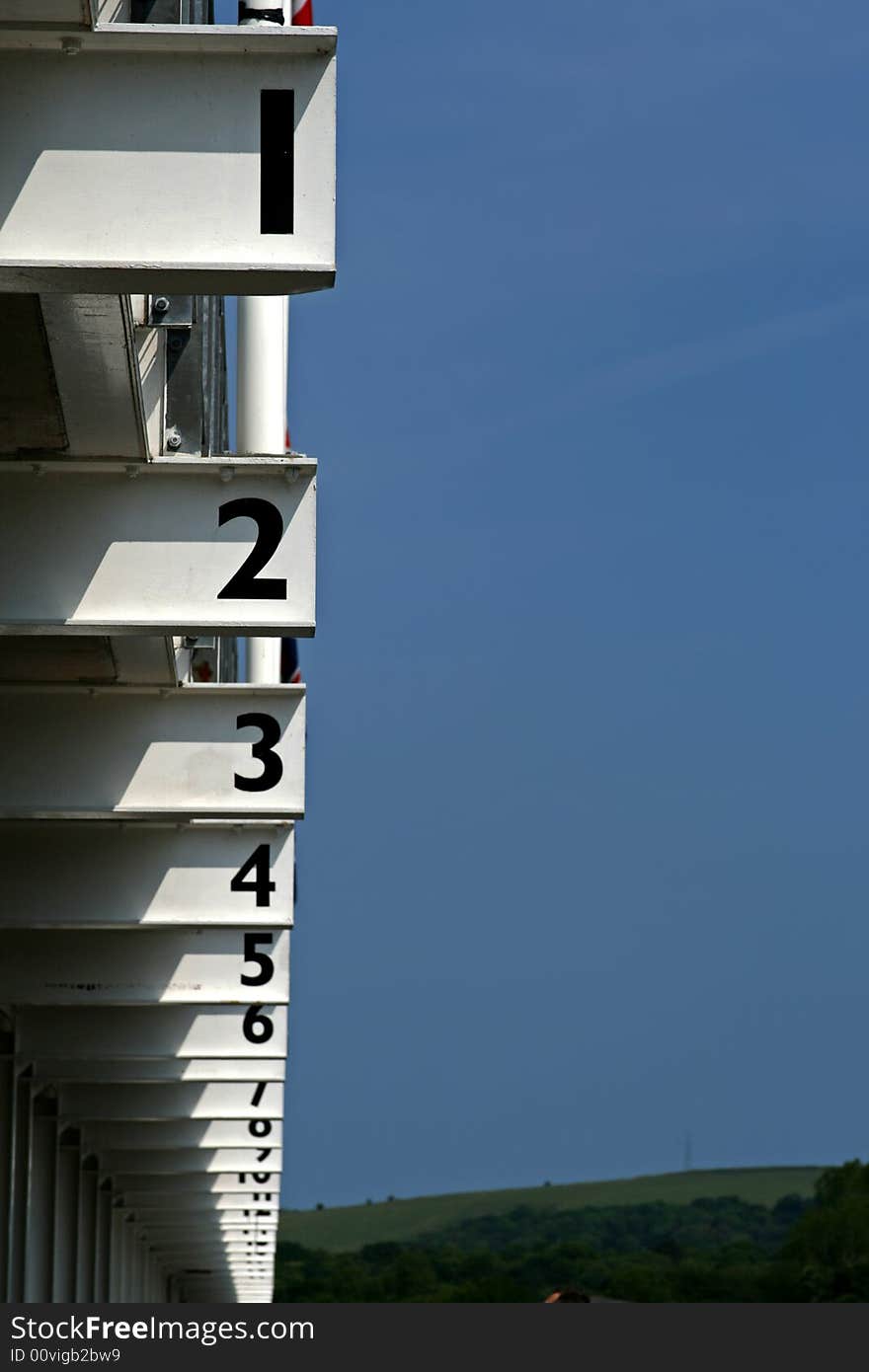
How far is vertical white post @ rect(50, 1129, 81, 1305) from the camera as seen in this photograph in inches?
903

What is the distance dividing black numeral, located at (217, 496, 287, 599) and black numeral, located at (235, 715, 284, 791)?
2707 millimetres

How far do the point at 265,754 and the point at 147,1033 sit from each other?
24.1ft

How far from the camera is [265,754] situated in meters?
11.9

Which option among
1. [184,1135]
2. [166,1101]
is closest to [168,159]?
[166,1101]

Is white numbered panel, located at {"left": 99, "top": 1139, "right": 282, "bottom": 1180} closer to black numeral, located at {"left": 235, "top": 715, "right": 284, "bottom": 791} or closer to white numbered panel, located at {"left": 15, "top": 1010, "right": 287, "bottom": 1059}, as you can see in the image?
white numbered panel, located at {"left": 15, "top": 1010, "right": 287, "bottom": 1059}

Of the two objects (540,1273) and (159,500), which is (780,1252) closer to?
(540,1273)

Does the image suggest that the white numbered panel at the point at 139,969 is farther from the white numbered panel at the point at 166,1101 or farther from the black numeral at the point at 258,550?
the black numeral at the point at 258,550

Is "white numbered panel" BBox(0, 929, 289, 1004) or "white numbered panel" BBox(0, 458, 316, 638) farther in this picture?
"white numbered panel" BBox(0, 929, 289, 1004)

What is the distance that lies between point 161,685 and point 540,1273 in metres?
155

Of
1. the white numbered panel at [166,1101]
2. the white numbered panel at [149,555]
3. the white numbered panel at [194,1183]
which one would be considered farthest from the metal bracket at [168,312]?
the white numbered panel at [194,1183]

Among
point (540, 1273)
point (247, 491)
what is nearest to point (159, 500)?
point (247, 491)

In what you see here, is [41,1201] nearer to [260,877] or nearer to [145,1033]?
[145,1033]

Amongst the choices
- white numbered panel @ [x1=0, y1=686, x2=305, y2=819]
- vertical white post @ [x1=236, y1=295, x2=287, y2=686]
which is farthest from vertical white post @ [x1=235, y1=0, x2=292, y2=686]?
white numbered panel @ [x1=0, y1=686, x2=305, y2=819]

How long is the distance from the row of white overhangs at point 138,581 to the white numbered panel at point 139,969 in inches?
0.9
